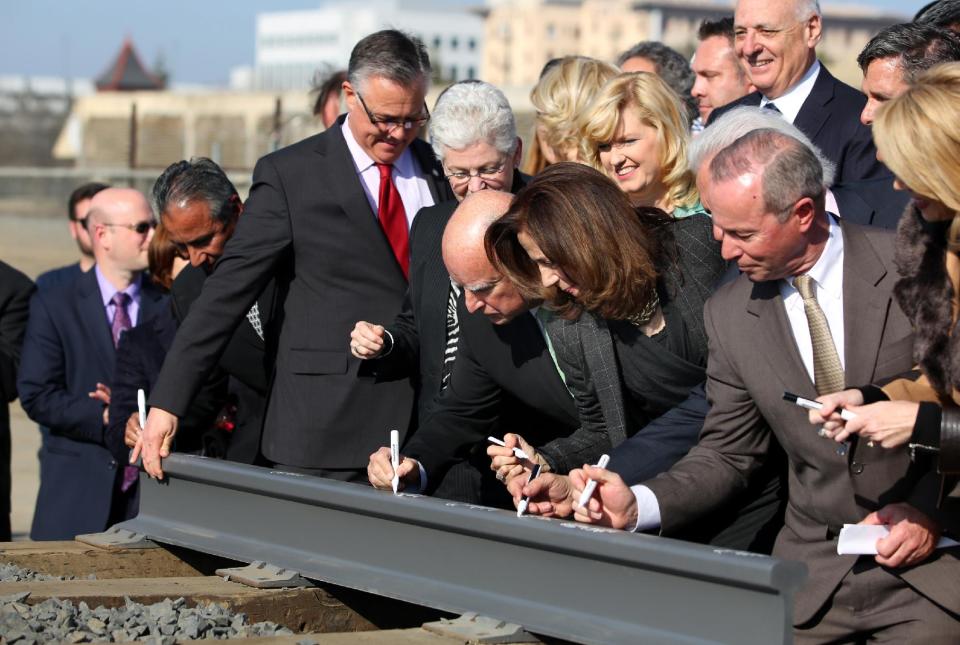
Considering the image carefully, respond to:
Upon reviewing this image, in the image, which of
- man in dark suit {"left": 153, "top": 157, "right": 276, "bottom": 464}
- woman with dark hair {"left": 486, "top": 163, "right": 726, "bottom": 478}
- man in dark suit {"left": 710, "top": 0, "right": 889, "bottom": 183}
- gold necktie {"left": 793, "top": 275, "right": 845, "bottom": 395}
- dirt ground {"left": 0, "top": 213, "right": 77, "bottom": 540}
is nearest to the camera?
gold necktie {"left": 793, "top": 275, "right": 845, "bottom": 395}

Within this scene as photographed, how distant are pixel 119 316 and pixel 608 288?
3393mm

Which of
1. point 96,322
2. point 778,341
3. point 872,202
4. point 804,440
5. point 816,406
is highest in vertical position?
point 872,202

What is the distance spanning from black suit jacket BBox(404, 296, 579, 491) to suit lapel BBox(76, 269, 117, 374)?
2378 mm

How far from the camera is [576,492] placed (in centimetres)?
369

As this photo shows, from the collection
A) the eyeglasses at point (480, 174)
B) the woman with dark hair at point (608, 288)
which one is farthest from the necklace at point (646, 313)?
the eyeglasses at point (480, 174)

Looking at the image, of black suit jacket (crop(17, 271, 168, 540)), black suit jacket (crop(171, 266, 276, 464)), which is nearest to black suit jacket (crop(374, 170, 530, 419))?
black suit jacket (crop(171, 266, 276, 464))

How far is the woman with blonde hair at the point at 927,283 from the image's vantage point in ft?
9.70

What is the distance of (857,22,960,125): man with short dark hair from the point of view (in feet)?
14.4

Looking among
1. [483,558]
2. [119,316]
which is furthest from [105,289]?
[483,558]

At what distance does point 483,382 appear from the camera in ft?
15.0

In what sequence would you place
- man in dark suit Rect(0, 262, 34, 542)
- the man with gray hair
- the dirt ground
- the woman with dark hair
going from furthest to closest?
the dirt ground → man in dark suit Rect(0, 262, 34, 542) → the man with gray hair → the woman with dark hair

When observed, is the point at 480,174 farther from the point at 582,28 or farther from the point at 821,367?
the point at 582,28

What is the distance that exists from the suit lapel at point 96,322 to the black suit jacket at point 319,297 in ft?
4.99

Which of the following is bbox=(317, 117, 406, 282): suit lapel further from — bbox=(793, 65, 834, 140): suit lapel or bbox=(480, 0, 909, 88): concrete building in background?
bbox=(480, 0, 909, 88): concrete building in background
